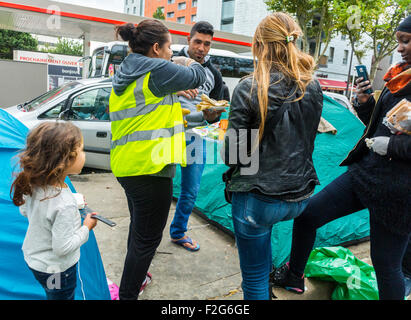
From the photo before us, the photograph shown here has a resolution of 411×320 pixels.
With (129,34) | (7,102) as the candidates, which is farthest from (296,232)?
(7,102)

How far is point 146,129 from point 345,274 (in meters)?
1.76

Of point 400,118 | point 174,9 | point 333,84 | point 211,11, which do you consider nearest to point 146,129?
point 400,118

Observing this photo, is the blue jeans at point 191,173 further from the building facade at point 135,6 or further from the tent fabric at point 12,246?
the building facade at point 135,6

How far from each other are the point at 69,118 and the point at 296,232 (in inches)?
166

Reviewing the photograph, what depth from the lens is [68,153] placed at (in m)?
1.27

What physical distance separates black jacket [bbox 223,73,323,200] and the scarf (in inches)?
15.0

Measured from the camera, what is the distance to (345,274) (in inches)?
90.7

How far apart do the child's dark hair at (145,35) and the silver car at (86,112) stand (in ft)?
11.8

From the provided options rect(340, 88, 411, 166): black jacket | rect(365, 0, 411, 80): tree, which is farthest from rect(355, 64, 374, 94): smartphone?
rect(365, 0, 411, 80): tree

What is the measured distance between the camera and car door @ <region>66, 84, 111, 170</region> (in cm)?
512

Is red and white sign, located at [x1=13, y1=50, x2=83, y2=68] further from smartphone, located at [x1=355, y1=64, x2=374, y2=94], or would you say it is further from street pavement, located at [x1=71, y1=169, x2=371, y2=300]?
smartphone, located at [x1=355, y1=64, x2=374, y2=94]

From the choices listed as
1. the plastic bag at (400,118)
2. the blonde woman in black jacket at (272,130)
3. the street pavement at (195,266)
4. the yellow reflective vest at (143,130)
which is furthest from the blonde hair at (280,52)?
the street pavement at (195,266)

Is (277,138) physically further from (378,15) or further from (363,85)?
(378,15)

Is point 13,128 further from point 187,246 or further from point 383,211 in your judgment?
point 383,211
